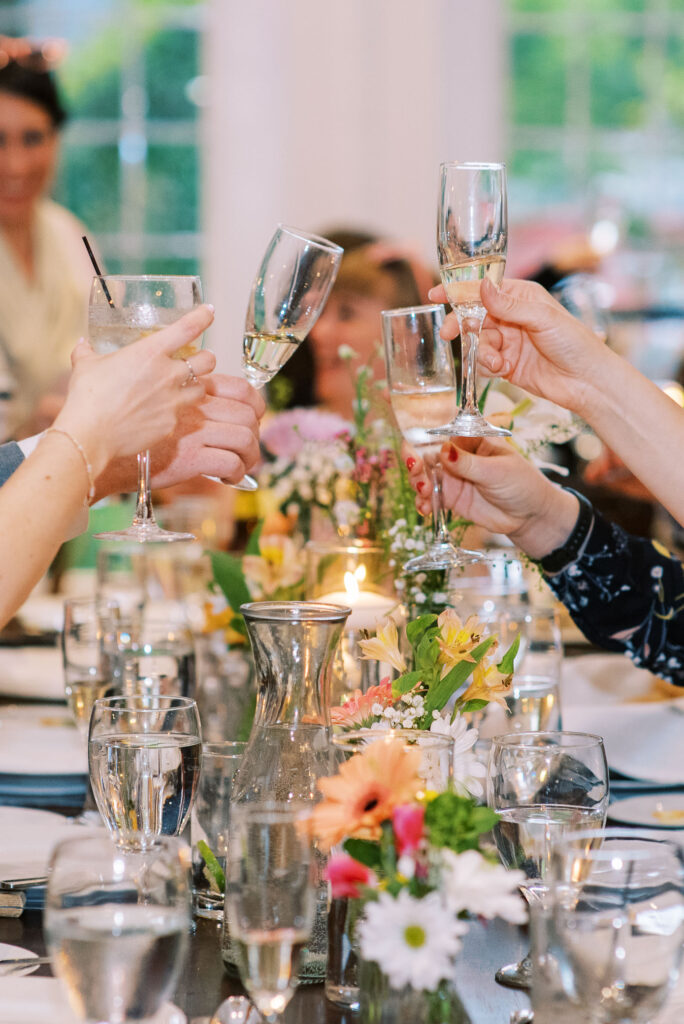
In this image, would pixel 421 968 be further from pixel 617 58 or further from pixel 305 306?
pixel 617 58

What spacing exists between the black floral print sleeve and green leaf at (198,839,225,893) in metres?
0.59

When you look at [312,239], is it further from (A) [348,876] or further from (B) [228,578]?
(A) [348,876]

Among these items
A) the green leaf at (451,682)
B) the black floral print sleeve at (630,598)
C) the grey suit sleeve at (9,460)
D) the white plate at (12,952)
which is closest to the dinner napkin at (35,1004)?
the white plate at (12,952)

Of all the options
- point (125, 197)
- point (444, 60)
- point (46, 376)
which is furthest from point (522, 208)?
point (46, 376)

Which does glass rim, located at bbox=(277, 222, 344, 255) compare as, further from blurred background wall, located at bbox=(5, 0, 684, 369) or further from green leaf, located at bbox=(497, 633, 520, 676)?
blurred background wall, located at bbox=(5, 0, 684, 369)

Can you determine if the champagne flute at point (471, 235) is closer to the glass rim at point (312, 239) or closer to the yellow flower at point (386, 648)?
the glass rim at point (312, 239)

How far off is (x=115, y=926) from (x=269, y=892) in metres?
0.09

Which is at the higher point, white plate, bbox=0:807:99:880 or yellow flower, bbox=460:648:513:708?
yellow flower, bbox=460:648:513:708

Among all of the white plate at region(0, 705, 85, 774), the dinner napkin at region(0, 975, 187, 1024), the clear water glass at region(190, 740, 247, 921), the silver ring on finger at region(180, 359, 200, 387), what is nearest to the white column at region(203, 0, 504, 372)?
the white plate at region(0, 705, 85, 774)

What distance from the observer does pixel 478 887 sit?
0.64 metres

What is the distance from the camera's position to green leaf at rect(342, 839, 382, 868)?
0.70 m

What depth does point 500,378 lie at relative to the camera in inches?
52.1

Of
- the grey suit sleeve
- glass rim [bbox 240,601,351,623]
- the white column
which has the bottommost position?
glass rim [bbox 240,601,351,623]

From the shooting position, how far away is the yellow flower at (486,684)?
3.03ft
